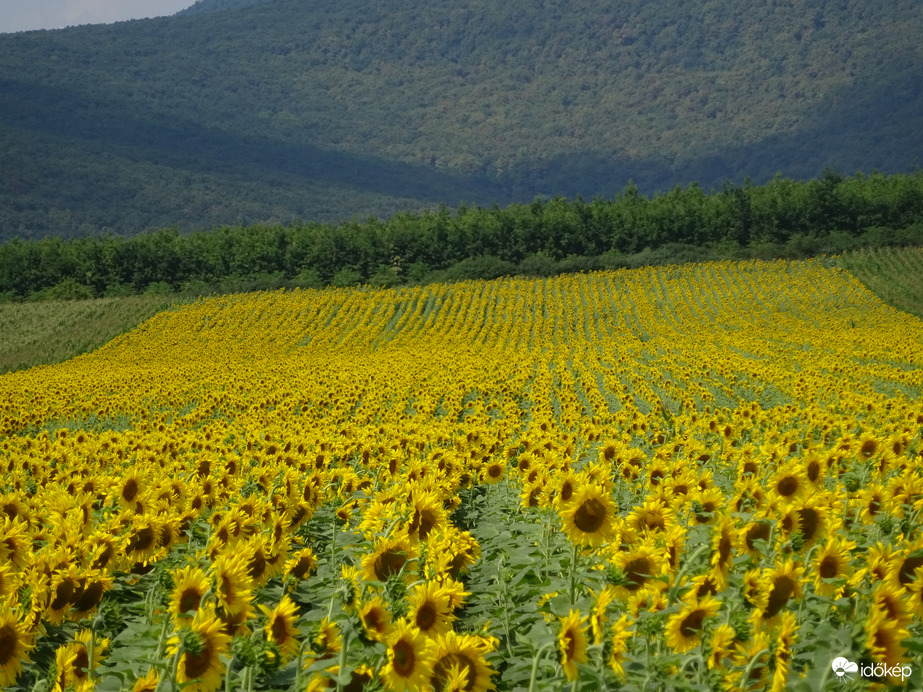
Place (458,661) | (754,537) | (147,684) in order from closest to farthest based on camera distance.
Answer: (458,661)
(147,684)
(754,537)

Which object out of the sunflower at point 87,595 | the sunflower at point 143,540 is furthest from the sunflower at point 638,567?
the sunflower at point 143,540

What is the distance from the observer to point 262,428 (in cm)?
1276

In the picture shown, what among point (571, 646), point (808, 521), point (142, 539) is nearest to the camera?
point (571, 646)

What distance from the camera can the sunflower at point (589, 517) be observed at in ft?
15.1

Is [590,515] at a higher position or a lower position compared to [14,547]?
lower

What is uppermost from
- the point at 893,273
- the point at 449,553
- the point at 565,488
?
the point at 449,553

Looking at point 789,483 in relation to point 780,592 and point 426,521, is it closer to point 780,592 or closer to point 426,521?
point 780,592

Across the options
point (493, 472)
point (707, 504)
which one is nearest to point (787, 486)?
point (707, 504)

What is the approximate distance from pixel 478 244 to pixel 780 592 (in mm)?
68205

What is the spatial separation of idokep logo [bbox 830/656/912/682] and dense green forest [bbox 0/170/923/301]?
6144cm

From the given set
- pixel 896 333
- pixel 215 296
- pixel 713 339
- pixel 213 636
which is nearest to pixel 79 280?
pixel 215 296

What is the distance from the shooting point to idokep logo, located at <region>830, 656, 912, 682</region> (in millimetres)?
3240

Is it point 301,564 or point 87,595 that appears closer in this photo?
point 87,595

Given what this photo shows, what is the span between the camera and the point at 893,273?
55062 mm
